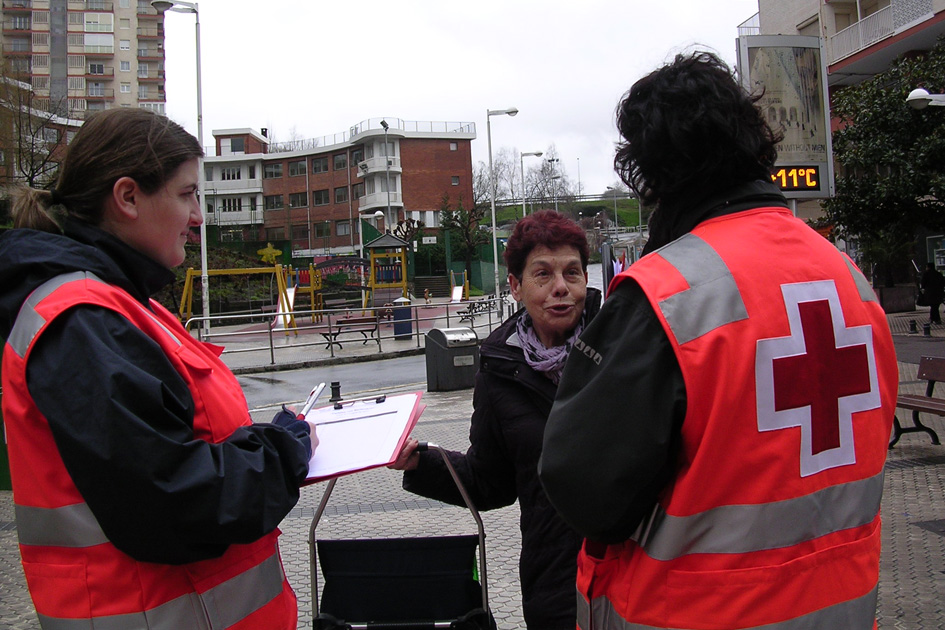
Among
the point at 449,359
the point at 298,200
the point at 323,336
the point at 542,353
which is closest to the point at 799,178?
the point at 449,359

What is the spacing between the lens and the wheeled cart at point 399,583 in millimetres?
Answer: 2281

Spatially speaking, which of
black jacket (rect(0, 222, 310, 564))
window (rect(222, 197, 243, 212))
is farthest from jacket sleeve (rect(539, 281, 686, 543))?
window (rect(222, 197, 243, 212))

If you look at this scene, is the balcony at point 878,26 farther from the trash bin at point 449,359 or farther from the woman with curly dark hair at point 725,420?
the woman with curly dark hair at point 725,420

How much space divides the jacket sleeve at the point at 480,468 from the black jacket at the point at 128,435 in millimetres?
918

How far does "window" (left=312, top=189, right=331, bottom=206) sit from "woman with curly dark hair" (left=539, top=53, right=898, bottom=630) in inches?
3138

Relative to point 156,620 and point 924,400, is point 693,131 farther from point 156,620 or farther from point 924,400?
point 924,400

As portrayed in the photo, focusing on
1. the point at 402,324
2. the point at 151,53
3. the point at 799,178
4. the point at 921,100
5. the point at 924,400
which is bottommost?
the point at 924,400

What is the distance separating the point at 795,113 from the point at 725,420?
10.0 m

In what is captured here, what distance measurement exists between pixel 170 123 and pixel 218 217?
86.0 meters

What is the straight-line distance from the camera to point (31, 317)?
60.1 inches

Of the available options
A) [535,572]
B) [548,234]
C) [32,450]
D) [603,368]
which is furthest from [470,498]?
[32,450]

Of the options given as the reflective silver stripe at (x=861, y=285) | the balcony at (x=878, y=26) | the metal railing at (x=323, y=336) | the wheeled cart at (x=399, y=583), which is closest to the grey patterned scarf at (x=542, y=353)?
the wheeled cart at (x=399, y=583)

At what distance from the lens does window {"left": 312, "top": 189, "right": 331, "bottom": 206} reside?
3120 inches

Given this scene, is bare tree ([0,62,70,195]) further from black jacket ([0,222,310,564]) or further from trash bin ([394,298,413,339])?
black jacket ([0,222,310,564])
